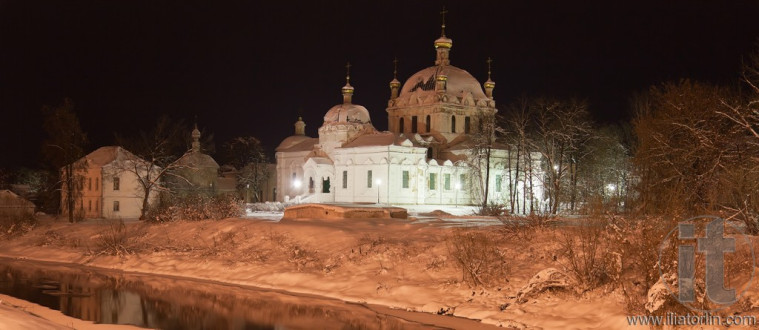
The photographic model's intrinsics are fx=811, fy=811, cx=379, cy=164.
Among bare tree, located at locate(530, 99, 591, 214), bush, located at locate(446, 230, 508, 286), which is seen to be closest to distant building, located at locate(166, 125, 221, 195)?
bare tree, located at locate(530, 99, 591, 214)

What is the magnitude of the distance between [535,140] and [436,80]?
1411 cm

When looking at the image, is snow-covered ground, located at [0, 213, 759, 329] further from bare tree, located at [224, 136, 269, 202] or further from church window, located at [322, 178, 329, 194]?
bare tree, located at [224, 136, 269, 202]

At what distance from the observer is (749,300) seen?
1717 cm

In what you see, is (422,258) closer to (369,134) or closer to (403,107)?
(369,134)

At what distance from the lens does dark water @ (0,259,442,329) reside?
2077 cm

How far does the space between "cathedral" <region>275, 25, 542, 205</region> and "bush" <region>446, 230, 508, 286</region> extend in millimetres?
34331

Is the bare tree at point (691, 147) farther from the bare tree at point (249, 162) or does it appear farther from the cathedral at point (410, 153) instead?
the bare tree at point (249, 162)

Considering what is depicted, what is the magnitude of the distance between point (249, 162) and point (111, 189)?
1289 inches

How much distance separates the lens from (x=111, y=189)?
57.5 metres

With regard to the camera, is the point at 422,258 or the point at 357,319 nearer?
the point at 357,319

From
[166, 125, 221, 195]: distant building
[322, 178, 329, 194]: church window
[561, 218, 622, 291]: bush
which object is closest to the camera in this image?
[561, 218, 622, 291]: bush

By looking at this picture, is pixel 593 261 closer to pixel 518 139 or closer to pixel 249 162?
pixel 518 139

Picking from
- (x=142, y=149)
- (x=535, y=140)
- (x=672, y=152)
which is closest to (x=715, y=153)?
(x=672, y=152)

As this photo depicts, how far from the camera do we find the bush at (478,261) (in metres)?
22.1
